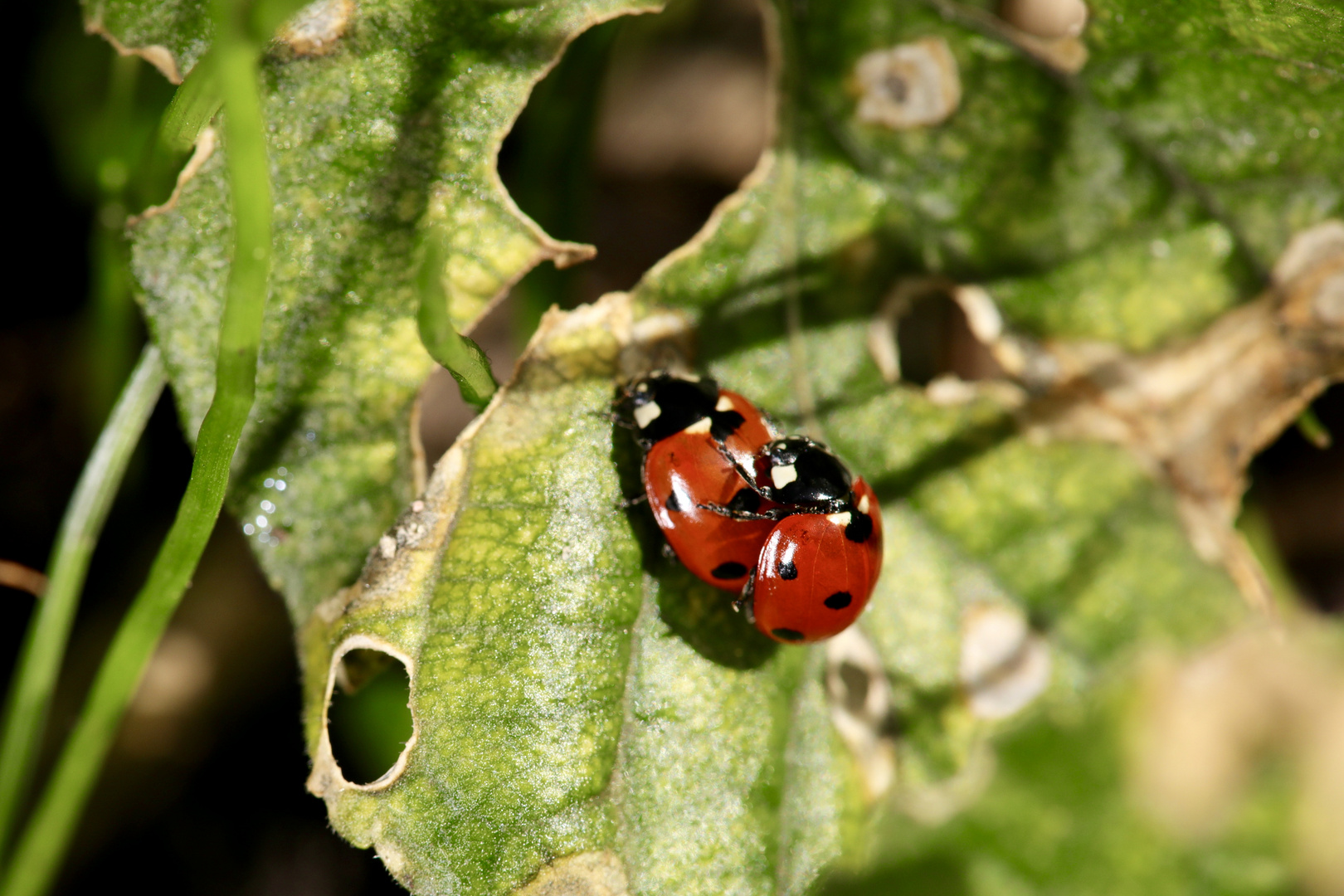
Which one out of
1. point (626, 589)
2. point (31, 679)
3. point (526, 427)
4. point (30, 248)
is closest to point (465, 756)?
point (626, 589)

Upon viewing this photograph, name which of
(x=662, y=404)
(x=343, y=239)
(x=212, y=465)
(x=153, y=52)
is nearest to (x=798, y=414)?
(x=662, y=404)

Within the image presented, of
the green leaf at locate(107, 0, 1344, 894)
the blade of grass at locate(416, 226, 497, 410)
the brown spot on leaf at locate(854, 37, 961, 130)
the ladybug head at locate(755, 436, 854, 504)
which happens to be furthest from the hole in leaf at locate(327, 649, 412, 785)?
the brown spot on leaf at locate(854, 37, 961, 130)

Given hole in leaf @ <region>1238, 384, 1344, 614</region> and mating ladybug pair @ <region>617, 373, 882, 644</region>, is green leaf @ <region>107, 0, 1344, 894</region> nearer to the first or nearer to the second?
mating ladybug pair @ <region>617, 373, 882, 644</region>

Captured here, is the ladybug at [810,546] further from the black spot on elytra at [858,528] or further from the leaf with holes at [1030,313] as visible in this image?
the leaf with holes at [1030,313]

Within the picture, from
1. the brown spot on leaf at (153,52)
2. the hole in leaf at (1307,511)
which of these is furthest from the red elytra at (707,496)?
the hole in leaf at (1307,511)

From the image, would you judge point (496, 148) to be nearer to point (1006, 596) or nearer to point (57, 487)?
point (1006, 596)

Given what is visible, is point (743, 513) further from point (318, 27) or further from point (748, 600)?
point (318, 27)
